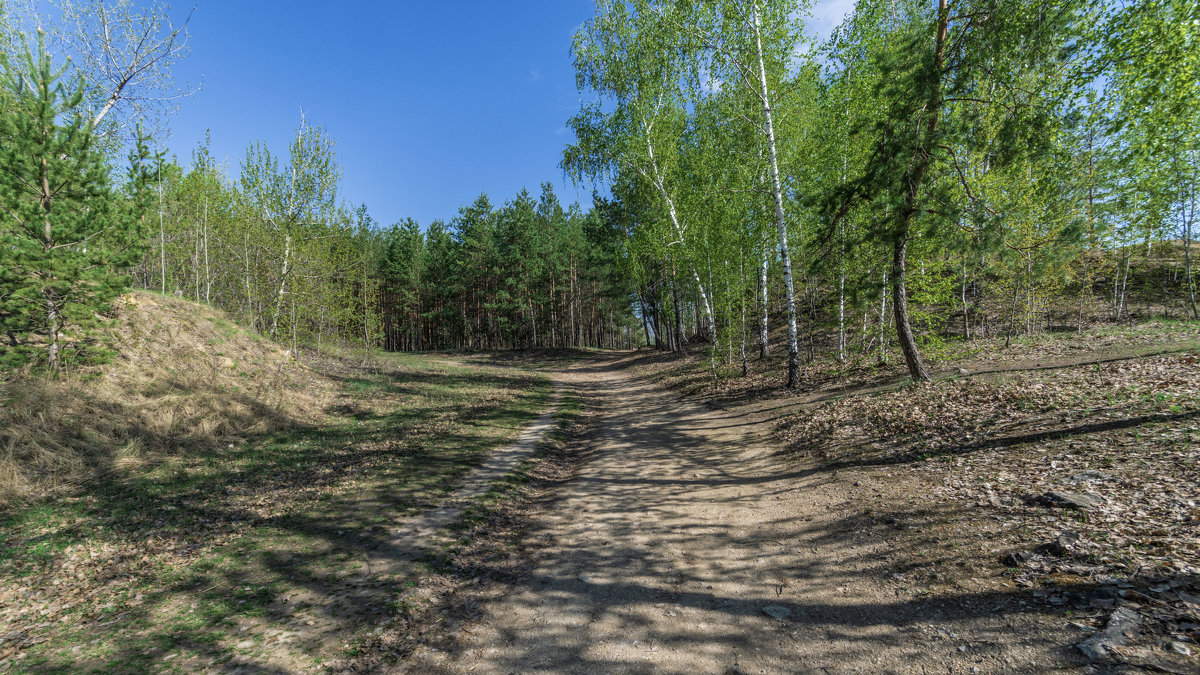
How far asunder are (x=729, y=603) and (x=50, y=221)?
1387cm

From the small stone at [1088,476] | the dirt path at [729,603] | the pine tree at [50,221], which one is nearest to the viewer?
the dirt path at [729,603]

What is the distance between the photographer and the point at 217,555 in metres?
5.47

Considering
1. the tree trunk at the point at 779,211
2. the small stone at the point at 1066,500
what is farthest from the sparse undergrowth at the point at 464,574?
the tree trunk at the point at 779,211

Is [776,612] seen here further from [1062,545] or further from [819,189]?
[819,189]

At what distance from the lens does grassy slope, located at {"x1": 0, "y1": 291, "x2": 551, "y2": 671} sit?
12.7ft

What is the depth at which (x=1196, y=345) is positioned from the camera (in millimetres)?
9844

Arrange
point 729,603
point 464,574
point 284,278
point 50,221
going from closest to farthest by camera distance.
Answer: point 729,603, point 464,574, point 50,221, point 284,278

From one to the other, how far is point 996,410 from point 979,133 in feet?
17.0

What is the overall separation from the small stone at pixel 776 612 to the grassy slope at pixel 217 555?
12.1 ft

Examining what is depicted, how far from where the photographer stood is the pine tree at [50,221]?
27.5ft

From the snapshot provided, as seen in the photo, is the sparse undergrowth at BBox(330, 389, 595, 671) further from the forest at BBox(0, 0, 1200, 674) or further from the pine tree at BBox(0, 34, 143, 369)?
the pine tree at BBox(0, 34, 143, 369)

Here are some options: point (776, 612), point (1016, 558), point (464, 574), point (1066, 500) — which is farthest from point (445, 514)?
point (1066, 500)

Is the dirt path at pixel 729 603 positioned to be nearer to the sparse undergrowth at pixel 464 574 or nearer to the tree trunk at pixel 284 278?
the sparse undergrowth at pixel 464 574

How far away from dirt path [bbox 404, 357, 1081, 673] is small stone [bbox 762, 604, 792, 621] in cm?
2
